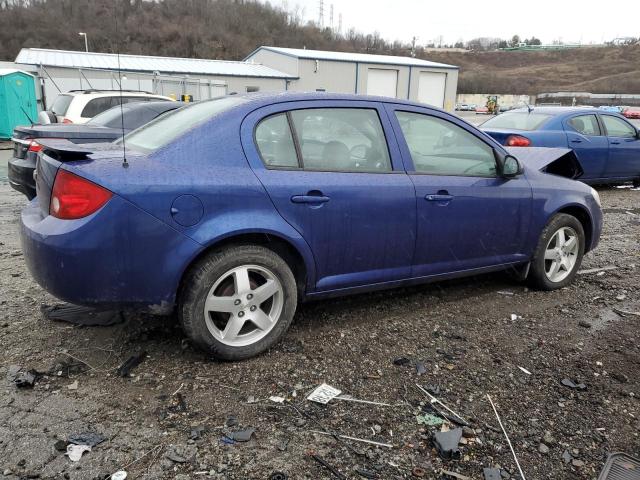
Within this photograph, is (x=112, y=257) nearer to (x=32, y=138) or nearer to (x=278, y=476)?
(x=278, y=476)

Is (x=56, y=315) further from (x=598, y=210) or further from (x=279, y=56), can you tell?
(x=279, y=56)

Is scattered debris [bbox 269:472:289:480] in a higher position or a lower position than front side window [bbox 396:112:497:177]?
lower

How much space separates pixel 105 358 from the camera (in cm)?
322

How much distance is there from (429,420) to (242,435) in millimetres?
973

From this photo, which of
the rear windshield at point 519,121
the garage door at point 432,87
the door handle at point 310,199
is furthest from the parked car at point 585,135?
the garage door at point 432,87

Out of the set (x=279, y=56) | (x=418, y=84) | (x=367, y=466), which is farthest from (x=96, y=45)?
(x=367, y=466)

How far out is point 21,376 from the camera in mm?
2965

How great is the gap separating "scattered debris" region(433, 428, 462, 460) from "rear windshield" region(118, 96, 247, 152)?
2236mm

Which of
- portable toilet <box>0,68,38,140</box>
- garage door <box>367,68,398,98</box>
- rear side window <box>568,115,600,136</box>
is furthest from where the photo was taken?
garage door <box>367,68,398,98</box>

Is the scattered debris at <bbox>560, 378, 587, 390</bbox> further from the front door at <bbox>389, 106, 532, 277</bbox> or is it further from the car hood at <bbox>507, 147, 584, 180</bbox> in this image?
the car hood at <bbox>507, 147, 584, 180</bbox>

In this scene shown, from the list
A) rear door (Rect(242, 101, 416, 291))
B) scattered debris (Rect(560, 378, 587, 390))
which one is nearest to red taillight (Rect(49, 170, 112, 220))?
rear door (Rect(242, 101, 416, 291))

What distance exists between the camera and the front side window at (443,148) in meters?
3.82

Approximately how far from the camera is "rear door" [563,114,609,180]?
928 cm

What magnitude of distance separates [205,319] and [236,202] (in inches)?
28.2
